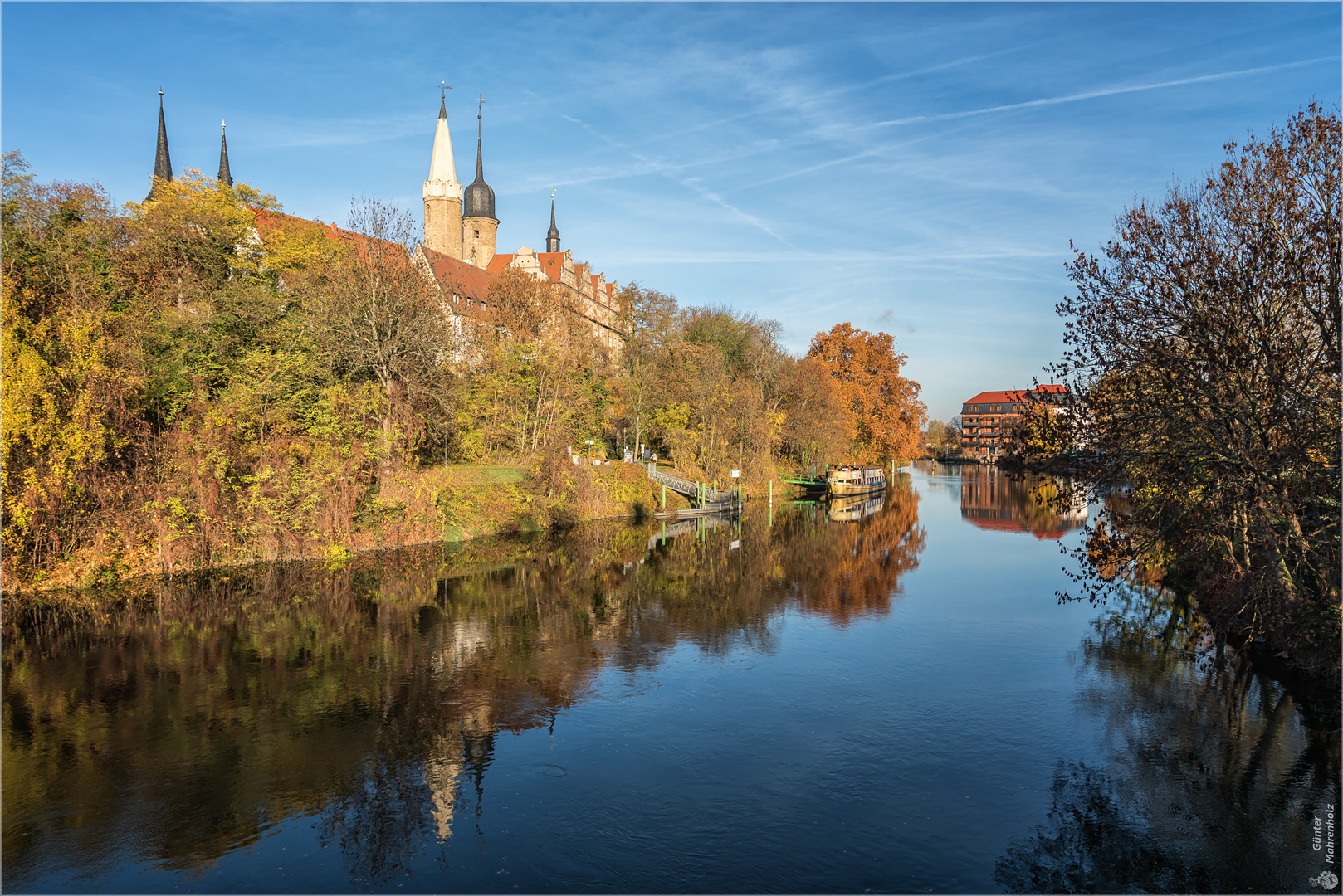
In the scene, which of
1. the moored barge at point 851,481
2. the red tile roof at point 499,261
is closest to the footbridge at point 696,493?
the moored barge at point 851,481

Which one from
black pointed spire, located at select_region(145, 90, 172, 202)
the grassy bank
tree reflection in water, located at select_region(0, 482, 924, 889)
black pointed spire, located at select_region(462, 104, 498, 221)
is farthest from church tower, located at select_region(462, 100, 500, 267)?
tree reflection in water, located at select_region(0, 482, 924, 889)

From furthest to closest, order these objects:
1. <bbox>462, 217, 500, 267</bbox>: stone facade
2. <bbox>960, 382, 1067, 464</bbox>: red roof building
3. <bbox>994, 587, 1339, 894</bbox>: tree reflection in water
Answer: <bbox>960, 382, 1067, 464</bbox>: red roof building, <bbox>462, 217, 500, 267</bbox>: stone facade, <bbox>994, 587, 1339, 894</bbox>: tree reflection in water

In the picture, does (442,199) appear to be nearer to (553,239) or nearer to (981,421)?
(553,239)

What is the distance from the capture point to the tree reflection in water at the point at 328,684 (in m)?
10.7

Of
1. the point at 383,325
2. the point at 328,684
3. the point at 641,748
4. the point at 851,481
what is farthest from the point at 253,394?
the point at 851,481

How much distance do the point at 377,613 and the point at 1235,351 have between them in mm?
20052

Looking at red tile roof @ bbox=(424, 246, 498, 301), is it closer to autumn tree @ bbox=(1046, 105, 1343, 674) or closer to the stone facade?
the stone facade

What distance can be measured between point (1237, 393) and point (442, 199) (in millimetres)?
84031

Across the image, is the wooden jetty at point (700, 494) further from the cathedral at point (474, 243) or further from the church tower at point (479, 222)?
the church tower at point (479, 222)

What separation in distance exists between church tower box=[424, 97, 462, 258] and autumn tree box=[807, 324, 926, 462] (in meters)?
40.2

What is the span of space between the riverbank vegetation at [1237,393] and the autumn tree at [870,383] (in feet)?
216

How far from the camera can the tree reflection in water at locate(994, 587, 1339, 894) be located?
32.1 ft

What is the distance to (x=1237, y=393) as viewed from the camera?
13.8 metres

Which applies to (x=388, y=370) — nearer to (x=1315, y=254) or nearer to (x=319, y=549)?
(x=319, y=549)
